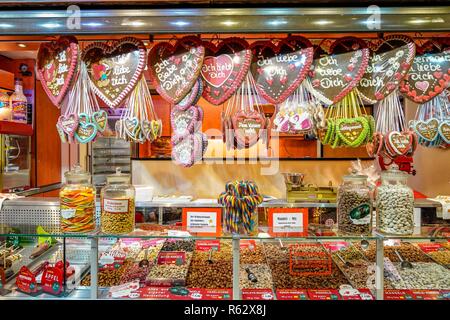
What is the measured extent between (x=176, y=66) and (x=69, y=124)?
582 mm

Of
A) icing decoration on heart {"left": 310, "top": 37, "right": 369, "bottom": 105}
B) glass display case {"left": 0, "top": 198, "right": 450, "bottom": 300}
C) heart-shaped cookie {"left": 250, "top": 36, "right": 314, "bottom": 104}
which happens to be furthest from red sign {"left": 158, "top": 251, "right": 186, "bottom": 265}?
icing decoration on heart {"left": 310, "top": 37, "right": 369, "bottom": 105}

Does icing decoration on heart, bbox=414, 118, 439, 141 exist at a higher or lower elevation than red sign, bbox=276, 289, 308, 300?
higher

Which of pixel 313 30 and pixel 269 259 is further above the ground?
pixel 313 30

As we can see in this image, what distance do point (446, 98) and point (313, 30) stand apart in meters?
0.80

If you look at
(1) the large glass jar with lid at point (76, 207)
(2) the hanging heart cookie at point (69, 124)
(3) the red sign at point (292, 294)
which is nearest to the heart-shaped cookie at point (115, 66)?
(2) the hanging heart cookie at point (69, 124)

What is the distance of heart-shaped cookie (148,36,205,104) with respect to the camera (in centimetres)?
149

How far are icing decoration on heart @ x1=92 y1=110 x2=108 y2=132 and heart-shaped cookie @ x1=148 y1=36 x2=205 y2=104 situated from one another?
31 centimetres

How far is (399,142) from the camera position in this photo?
1601 millimetres

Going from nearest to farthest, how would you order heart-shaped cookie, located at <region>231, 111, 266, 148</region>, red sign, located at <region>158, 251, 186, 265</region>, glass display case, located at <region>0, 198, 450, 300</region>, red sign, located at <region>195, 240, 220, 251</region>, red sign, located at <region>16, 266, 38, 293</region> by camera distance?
glass display case, located at <region>0, 198, 450, 300</region> < red sign, located at <region>16, 266, 38, 293</region> < heart-shaped cookie, located at <region>231, 111, 266, 148</region> < red sign, located at <region>158, 251, 186, 265</region> < red sign, located at <region>195, 240, 220, 251</region>

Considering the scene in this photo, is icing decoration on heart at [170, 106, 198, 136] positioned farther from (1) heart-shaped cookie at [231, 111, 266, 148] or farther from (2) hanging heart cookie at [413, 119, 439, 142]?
(2) hanging heart cookie at [413, 119, 439, 142]

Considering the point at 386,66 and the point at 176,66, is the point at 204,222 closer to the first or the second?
the point at 176,66

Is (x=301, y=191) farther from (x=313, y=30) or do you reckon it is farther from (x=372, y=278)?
(x=313, y=30)

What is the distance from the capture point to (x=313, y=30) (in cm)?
141
